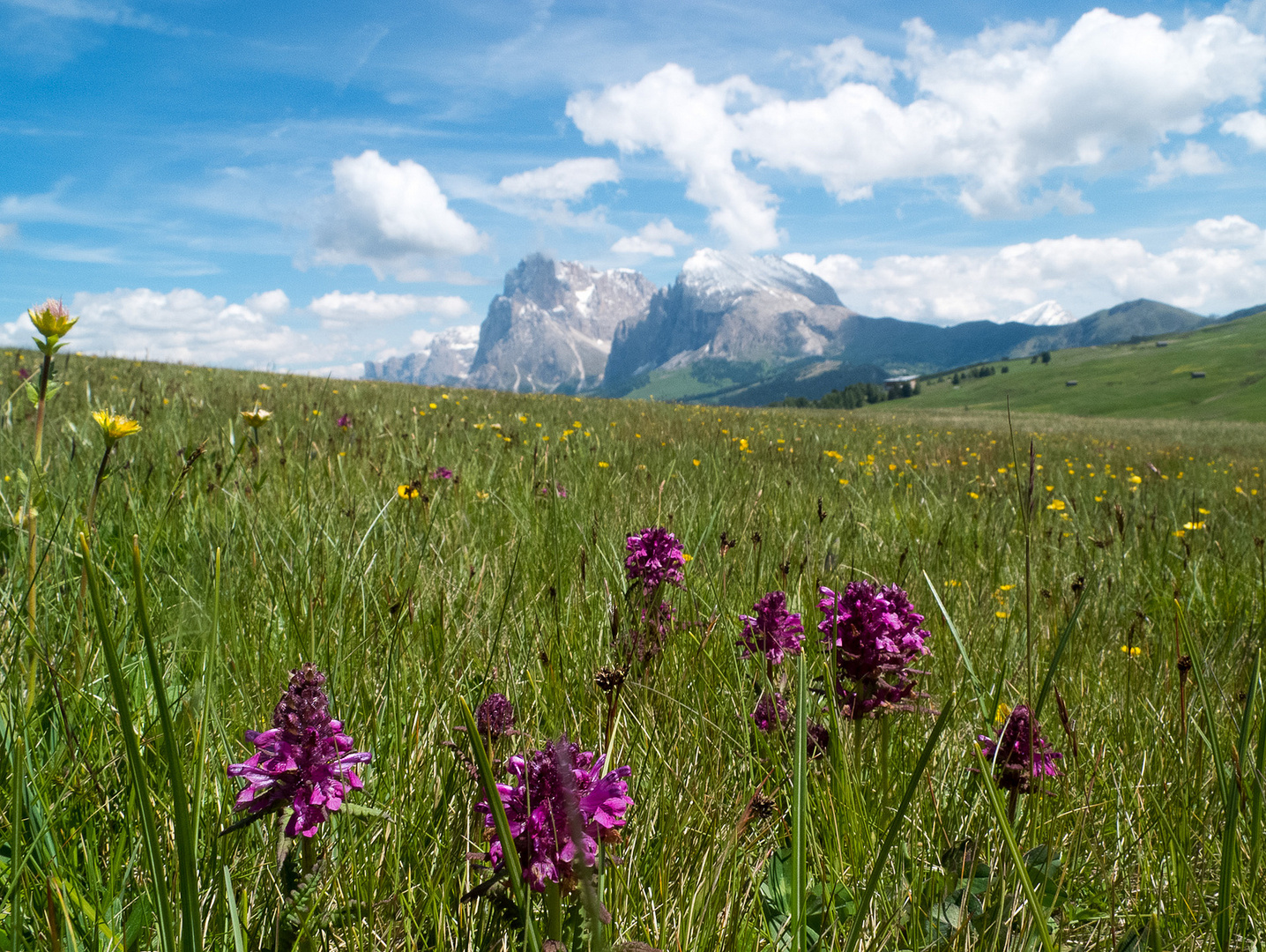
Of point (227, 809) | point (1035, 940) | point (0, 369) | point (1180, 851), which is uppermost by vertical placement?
point (0, 369)

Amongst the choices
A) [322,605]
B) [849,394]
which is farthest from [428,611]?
[849,394]

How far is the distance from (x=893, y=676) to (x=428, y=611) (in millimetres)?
1407

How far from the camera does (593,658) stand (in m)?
2.14

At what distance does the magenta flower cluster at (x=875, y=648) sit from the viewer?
65.3 inches

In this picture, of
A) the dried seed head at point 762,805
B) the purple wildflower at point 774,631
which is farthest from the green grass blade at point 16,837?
the purple wildflower at point 774,631

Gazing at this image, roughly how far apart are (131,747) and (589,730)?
125cm

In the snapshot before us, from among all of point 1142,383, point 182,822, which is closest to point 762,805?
point 182,822

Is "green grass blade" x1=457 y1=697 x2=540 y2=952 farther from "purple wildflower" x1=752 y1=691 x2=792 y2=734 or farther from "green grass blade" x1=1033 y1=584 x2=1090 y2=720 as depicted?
"purple wildflower" x1=752 y1=691 x2=792 y2=734

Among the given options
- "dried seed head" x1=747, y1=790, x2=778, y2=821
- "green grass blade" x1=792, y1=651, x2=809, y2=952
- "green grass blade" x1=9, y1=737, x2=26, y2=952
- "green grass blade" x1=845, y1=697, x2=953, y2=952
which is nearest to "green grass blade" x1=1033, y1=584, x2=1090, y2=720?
"green grass blade" x1=845, y1=697, x2=953, y2=952

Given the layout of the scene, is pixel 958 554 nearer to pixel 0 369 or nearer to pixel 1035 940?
pixel 1035 940

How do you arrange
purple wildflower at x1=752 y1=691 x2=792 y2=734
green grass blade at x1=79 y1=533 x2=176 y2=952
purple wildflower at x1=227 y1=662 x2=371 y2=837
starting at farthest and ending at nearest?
purple wildflower at x1=752 y1=691 x2=792 y2=734 → purple wildflower at x1=227 y1=662 x2=371 y2=837 → green grass blade at x1=79 y1=533 x2=176 y2=952

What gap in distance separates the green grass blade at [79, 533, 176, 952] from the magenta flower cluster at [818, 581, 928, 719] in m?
1.31

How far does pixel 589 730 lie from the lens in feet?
5.81

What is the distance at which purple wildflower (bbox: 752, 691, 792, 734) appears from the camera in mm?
1774
